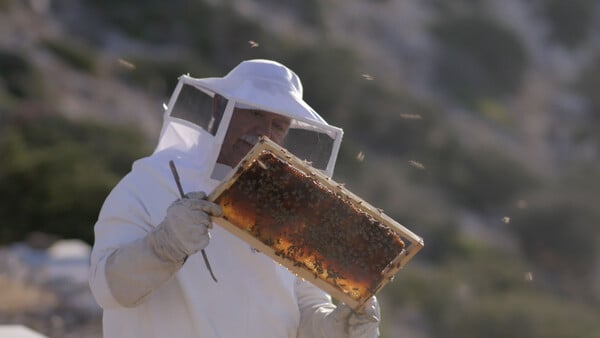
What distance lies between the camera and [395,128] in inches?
1489

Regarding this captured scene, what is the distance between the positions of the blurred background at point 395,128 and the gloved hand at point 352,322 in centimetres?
641

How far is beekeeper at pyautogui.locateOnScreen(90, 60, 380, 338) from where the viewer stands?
161 inches

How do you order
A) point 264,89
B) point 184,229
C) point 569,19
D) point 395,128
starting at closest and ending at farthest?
point 184,229, point 264,89, point 395,128, point 569,19

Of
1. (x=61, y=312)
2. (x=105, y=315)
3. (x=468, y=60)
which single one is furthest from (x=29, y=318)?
(x=468, y=60)

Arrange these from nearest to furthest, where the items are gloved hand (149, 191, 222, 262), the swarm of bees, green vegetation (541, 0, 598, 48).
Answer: gloved hand (149, 191, 222, 262) → the swarm of bees → green vegetation (541, 0, 598, 48)

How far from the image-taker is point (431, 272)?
25.1m

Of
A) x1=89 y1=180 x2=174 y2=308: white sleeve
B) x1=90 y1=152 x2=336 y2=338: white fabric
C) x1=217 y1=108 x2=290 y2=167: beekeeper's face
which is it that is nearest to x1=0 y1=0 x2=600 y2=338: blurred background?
x1=217 y1=108 x2=290 y2=167: beekeeper's face

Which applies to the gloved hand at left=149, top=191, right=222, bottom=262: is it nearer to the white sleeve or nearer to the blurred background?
the white sleeve

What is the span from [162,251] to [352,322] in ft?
3.11

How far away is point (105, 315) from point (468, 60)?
45230mm

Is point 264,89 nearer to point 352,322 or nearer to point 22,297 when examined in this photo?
point 352,322

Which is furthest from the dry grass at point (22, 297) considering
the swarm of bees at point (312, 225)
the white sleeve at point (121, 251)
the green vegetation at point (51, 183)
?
the swarm of bees at point (312, 225)

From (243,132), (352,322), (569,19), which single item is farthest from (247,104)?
(569,19)

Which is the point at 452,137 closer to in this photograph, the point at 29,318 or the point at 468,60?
the point at 468,60
